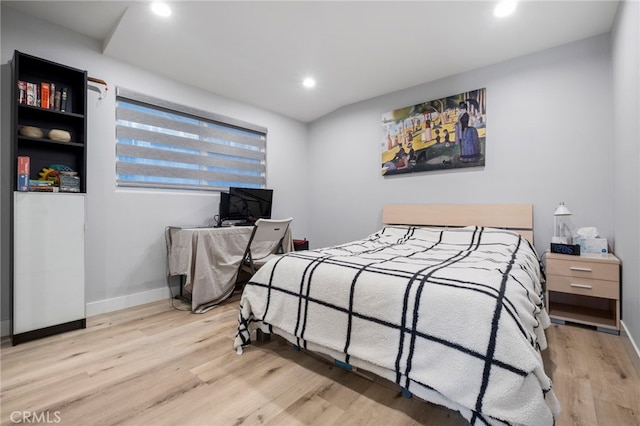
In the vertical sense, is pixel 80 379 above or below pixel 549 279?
below

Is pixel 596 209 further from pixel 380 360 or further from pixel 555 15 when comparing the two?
pixel 380 360

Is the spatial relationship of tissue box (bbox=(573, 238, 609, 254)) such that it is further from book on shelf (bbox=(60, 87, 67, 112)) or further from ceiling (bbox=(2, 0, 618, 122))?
book on shelf (bbox=(60, 87, 67, 112))

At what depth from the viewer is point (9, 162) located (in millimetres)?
2074

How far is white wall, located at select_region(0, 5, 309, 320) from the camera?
2.18 meters

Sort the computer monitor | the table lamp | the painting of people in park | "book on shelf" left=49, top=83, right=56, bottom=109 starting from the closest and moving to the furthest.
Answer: "book on shelf" left=49, top=83, right=56, bottom=109
the table lamp
the painting of people in park
the computer monitor

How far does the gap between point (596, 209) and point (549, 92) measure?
1.14 meters

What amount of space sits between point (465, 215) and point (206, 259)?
8.75ft

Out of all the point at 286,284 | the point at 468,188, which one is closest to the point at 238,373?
the point at 286,284

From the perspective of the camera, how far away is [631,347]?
1700 millimetres

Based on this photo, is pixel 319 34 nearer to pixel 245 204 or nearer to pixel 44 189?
pixel 245 204

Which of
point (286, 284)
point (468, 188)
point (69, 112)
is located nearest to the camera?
point (286, 284)

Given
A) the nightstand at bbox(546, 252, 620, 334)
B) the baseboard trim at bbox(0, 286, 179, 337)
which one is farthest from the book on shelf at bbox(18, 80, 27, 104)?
the nightstand at bbox(546, 252, 620, 334)

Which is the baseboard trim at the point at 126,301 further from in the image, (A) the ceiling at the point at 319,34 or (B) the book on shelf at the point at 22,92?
(A) the ceiling at the point at 319,34

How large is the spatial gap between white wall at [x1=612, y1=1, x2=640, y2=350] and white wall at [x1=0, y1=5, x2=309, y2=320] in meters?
3.59
